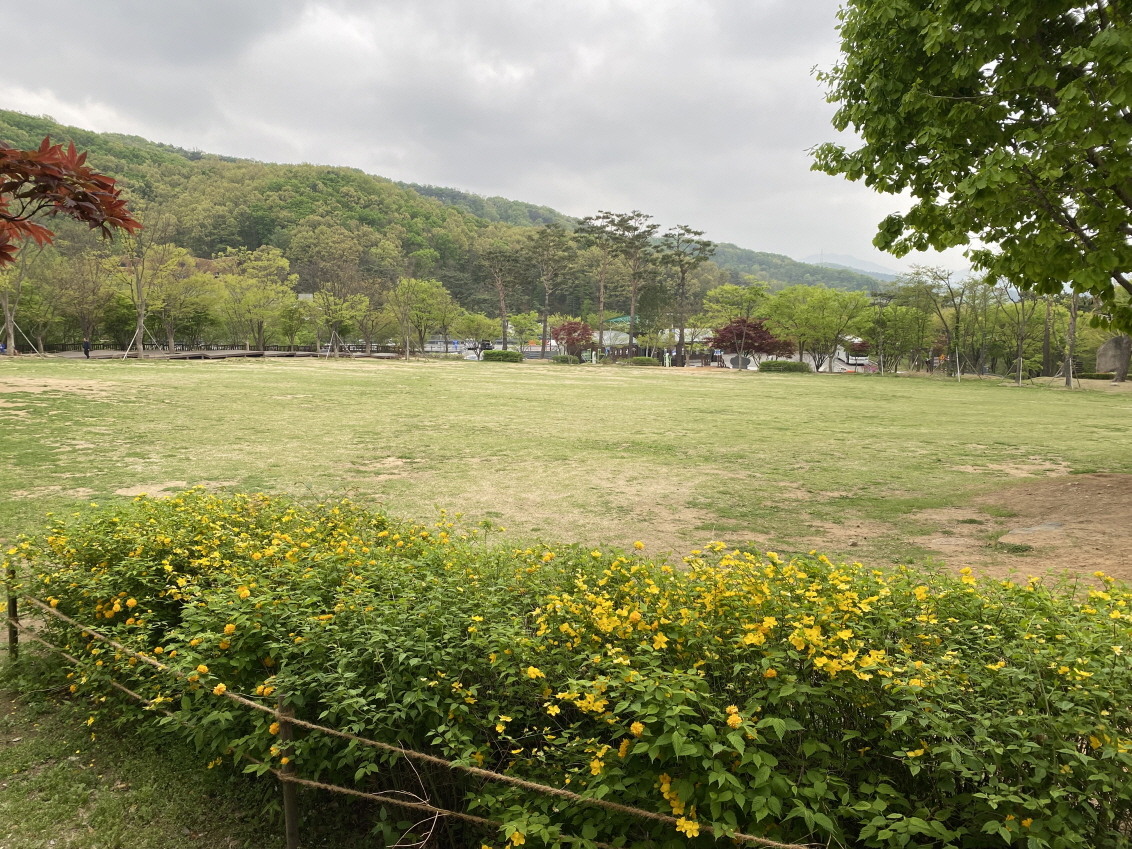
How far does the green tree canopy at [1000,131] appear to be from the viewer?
6129 mm

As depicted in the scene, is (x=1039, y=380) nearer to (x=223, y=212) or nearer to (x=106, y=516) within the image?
(x=106, y=516)

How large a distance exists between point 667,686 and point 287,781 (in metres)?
1.61

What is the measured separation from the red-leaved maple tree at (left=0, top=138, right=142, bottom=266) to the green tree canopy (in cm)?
683

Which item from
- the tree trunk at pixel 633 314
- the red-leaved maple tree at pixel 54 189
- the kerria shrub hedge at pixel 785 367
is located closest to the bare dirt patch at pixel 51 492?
the red-leaved maple tree at pixel 54 189

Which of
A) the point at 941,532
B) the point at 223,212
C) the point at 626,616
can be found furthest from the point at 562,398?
the point at 223,212

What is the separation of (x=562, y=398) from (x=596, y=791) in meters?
22.9

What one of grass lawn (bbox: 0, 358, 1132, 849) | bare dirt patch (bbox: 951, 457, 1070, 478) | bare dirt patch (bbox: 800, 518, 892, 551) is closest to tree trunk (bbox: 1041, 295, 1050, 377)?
grass lawn (bbox: 0, 358, 1132, 849)

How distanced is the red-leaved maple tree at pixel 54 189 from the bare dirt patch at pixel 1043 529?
713 cm

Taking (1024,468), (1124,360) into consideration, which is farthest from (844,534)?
(1124,360)

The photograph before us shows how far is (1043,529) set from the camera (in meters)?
7.73

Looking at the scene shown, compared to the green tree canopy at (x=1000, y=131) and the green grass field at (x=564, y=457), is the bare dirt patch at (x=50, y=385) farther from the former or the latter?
the green tree canopy at (x=1000, y=131)

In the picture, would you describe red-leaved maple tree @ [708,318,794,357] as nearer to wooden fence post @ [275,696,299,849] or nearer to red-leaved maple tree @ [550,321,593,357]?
red-leaved maple tree @ [550,321,593,357]

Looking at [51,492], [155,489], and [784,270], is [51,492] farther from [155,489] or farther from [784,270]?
[784,270]

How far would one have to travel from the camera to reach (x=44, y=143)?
8.76 ft
